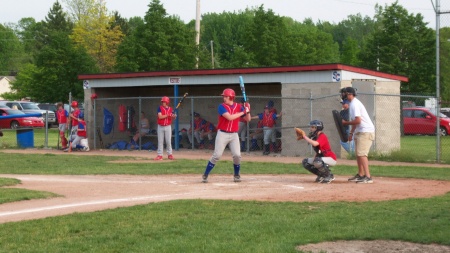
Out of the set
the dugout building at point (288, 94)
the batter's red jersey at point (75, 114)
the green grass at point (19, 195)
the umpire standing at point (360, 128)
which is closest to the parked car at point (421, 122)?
the dugout building at point (288, 94)

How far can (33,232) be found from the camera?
884cm

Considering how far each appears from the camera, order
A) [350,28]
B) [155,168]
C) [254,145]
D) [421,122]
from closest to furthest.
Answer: [155,168] < [254,145] < [421,122] < [350,28]

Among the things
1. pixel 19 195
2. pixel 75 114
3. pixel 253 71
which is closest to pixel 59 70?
pixel 75 114

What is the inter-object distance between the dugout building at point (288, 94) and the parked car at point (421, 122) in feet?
39.6

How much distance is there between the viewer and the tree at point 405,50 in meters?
49.1

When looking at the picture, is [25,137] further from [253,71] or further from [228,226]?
[228,226]

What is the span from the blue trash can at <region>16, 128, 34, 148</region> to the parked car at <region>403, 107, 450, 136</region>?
18.9 meters

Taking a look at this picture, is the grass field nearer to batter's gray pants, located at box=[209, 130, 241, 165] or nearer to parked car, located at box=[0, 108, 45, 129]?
batter's gray pants, located at box=[209, 130, 241, 165]

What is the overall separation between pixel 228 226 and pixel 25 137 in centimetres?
2117

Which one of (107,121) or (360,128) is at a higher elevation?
(107,121)

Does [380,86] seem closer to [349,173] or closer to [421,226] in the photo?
[349,173]

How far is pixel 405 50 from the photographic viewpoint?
50.7 meters

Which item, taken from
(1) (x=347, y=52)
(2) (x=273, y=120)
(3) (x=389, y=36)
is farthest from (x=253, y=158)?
(1) (x=347, y=52)

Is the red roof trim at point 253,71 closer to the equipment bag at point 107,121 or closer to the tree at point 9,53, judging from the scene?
the equipment bag at point 107,121
